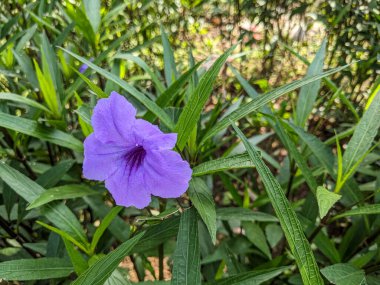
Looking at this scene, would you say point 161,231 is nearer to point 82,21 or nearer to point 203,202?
point 203,202

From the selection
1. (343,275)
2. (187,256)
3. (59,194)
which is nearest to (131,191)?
(187,256)

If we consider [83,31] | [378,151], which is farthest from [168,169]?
[378,151]

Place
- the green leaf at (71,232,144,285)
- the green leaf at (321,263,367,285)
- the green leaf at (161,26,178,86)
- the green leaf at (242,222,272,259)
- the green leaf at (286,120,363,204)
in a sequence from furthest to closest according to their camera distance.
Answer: the green leaf at (242,222,272,259), the green leaf at (161,26,178,86), the green leaf at (286,120,363,204), the green leaf at (321,263,367,285), the green leaf at (71,232,144,285)

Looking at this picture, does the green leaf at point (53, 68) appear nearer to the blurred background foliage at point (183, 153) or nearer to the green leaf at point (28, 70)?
the blurred background foliage at point (183, 153)

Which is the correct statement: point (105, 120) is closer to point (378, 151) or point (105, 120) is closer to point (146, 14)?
point (378, 151)

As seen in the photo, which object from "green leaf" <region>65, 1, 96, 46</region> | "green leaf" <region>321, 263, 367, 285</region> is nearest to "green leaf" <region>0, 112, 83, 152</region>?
"green leaf" <region>65, 1, 96, 46</region>

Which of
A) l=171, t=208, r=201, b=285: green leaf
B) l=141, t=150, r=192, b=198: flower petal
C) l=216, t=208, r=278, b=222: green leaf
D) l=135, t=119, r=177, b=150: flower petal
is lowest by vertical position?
l=216, t=208, r=278, b=222: green leaf

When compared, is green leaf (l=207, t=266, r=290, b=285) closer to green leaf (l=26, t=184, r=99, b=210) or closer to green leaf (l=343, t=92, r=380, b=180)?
green leaf (l=343, t=92, r=380, b=180)

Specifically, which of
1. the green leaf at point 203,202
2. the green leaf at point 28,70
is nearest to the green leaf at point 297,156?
the green leaf at point 203,202
